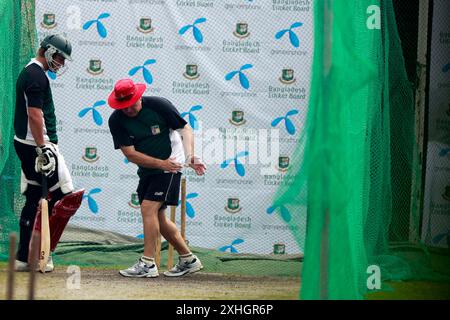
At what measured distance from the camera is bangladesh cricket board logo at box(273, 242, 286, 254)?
10.9 metres

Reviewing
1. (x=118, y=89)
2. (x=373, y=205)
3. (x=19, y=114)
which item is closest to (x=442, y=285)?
(x=373, y=205)

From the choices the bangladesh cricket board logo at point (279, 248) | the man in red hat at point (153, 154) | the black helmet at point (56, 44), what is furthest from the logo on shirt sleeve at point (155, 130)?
the bangladesh cricket board logo at point (279, 248)

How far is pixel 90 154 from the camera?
10977 mm

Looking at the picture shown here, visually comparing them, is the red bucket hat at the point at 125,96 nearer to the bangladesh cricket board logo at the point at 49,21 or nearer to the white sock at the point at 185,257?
the white sock at the point at 185,257

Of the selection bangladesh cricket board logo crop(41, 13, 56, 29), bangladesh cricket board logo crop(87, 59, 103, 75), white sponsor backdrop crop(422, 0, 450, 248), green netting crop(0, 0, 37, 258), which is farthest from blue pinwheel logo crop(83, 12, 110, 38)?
white sponsor backdrop crop(422, 0, 450, 248)

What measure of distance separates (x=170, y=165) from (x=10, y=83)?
1894mm

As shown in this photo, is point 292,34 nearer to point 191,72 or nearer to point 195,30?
point 195,30

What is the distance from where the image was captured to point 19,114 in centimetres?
956

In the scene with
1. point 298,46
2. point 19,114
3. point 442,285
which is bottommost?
point 442,285

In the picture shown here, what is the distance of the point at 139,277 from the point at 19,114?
1.81 meters

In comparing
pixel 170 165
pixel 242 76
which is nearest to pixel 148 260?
pixel 170 165

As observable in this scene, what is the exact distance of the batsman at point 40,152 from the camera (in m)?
9.42
